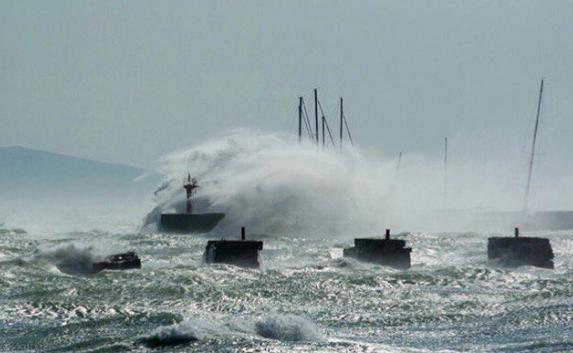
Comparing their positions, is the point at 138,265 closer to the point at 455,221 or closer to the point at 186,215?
the point at 186,215

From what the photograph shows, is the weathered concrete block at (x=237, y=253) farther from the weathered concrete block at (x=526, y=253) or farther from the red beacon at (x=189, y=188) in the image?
the red beacon at (x=189, y=188)

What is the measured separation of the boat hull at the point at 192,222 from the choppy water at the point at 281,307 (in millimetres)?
32795

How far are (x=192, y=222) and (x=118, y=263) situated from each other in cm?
4142

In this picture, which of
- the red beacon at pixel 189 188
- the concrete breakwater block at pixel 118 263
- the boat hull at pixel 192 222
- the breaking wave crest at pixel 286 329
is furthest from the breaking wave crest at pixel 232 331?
the red beacon at pixel 189 188

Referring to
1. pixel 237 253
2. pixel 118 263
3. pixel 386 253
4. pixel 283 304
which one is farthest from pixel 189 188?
pixel 283 304

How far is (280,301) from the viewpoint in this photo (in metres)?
27.9

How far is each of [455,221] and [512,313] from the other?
3068 inches

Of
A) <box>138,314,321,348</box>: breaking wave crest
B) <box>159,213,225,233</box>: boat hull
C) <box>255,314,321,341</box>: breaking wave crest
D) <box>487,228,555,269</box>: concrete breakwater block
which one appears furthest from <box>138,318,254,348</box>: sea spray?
<box>159,213,225,233</box>: boat hull

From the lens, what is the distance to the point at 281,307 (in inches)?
1046

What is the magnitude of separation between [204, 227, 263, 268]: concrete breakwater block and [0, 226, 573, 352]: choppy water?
0.81 metres

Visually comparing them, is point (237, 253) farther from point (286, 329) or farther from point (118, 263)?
point (286, 329)

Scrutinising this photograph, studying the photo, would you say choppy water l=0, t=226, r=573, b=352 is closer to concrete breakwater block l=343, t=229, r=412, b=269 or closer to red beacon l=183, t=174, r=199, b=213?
concrete breakwater block l=343, t=229, r=412, b=269

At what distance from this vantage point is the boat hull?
7556 cm

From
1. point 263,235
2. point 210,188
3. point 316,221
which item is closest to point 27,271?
point 263,235
